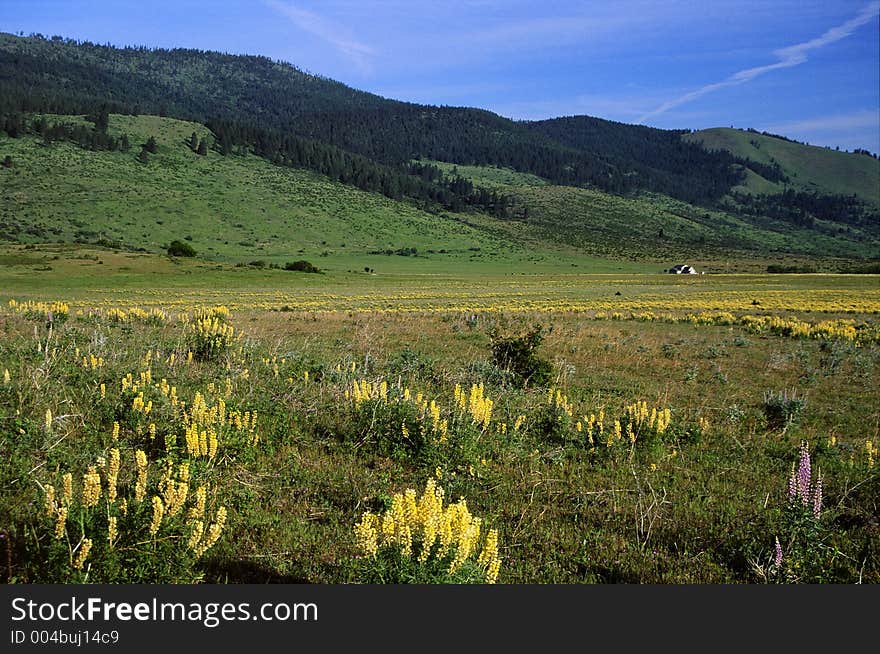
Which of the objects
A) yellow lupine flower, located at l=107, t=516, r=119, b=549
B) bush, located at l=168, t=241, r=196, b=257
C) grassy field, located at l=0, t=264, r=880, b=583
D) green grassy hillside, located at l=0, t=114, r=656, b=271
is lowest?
grassy field, located at l=0, t=264, r=880, b=583

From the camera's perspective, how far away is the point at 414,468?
6.78m

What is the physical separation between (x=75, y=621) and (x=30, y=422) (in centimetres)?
378

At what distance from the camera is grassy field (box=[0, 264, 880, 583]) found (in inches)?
162

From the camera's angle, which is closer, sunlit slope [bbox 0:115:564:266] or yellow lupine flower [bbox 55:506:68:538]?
yellow lupine flower [bbox 55:506:68:538]

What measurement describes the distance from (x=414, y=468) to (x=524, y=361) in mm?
6319

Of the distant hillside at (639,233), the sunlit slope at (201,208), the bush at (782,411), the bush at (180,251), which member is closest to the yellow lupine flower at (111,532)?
the bush at (782,411)

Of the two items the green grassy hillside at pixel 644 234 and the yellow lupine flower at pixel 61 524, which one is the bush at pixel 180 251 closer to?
the yellow lupine flower at pixel 61 524

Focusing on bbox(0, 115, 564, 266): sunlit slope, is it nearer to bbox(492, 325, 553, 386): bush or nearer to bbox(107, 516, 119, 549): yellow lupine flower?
bbox(492, 325, 553, 386): bush

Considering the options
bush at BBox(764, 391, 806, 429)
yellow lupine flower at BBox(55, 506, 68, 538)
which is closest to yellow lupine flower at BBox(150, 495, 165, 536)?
yellow lupine flower at BBox(55, 506, 68, 538)

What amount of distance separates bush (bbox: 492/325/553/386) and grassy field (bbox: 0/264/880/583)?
0.17ft

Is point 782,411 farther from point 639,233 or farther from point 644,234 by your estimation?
point 644,234

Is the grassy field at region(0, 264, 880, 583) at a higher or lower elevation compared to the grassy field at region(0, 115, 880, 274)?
lower

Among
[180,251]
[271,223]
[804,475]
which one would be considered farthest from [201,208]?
[804,475]

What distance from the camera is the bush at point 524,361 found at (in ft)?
39.5
